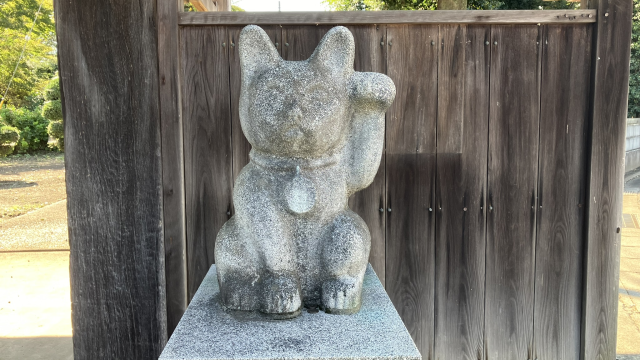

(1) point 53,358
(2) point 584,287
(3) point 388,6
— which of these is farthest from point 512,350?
Answer: (3) point 388,6

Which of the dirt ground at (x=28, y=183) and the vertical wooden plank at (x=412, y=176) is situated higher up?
the vertical wooden plank at (x=412, y=176)

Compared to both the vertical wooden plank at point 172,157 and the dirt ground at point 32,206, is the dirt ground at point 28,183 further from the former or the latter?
the vertical wooden plank at point 172,157

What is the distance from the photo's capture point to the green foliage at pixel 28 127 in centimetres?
1545

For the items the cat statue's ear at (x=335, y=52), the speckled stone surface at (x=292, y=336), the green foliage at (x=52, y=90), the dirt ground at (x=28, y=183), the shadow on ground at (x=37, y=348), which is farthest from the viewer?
the green foliage at (x=52, y=90)

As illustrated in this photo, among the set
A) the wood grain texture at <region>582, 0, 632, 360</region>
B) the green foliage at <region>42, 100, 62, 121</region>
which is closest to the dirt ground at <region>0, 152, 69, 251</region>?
the green foliage at <region>42, 100, 62, 121</region>

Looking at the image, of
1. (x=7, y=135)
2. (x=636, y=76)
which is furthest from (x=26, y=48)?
(x=636, y=76)

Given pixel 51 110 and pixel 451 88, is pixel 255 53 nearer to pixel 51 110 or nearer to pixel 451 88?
pixel 451 88

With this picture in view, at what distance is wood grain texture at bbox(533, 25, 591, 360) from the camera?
8.25ft

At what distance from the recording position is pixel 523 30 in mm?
2512

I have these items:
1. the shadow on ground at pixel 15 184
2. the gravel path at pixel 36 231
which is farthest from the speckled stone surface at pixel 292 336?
the shadow on ground at pixel 15 184

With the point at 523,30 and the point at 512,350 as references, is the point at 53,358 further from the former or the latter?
the point at 523,30

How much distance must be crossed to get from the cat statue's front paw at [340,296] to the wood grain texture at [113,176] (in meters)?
1.06

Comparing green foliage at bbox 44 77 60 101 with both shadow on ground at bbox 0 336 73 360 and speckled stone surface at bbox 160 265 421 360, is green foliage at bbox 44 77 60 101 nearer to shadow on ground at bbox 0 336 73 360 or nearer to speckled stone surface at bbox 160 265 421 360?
shadow on ground at bbox 0 336 73 360

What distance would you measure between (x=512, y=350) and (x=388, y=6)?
6847mm
